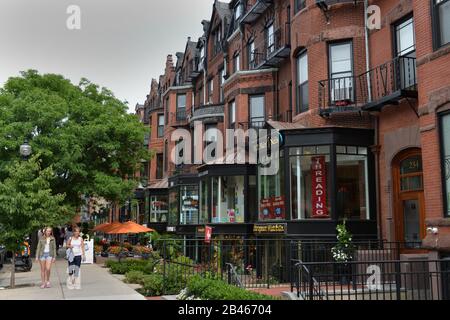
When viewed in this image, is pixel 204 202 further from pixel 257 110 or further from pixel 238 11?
pixel 238 11

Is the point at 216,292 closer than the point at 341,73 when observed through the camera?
Yes

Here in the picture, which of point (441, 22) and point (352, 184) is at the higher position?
point (441, 22)

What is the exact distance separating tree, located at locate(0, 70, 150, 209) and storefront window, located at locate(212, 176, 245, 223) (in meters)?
6.62

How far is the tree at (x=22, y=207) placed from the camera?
14594 mm

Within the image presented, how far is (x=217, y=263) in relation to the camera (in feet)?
45.1

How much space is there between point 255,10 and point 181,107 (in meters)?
15.5

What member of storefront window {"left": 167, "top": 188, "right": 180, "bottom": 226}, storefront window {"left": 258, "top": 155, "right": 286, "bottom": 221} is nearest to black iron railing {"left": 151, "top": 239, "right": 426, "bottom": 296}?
storefront window {"left": 258, "top": 155, "right": 286, "bottom": 221}

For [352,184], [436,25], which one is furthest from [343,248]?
[436,25]

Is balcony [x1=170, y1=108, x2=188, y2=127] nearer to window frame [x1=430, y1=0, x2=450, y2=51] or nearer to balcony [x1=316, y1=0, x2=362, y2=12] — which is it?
balcony [x1=316, y1=0, x2=362, y2=12]

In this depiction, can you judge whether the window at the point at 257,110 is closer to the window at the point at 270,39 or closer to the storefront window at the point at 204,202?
the window at the point at 270,39

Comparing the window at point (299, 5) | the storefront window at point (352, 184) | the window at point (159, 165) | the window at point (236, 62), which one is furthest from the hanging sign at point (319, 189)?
the window at point (159, 165)

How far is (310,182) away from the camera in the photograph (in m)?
16.4
